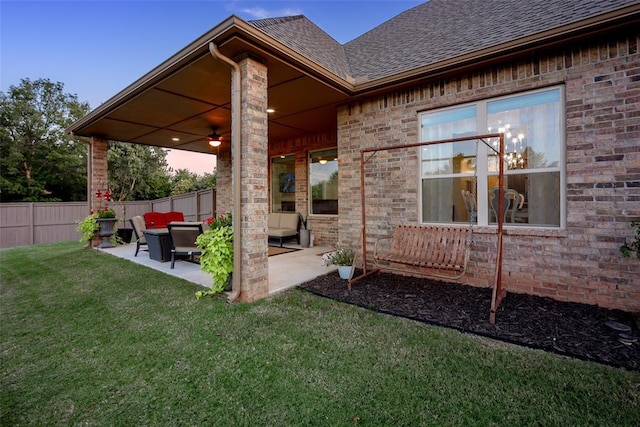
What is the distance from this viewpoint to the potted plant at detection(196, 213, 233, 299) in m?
3.73

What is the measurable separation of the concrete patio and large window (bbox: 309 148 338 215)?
127 cm

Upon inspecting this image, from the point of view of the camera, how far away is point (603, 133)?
3.32 m

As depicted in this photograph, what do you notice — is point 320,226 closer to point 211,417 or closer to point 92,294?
point 92,294

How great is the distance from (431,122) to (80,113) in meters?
24.1

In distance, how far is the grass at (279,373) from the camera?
1797mm

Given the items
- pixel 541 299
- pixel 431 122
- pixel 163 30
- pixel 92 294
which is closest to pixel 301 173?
pixel 431 122

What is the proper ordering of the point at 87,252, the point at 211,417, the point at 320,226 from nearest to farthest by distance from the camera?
the point at 211,417
the point at 87,252
the point at 320,226

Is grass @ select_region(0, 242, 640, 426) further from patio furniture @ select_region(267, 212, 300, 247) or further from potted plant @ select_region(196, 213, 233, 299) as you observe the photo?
patio furniture @ select_region(267, 212, 300, 247)

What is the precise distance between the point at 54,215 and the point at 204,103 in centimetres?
1065

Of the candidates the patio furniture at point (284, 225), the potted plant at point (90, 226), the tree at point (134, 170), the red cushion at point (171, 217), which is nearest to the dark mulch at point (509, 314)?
the patio furniture at point (284, 225)

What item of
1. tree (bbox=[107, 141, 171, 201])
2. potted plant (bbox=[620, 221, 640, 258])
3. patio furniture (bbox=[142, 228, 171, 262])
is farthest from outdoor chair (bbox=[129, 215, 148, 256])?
tree (bbox=[107, 141, 171, 201])

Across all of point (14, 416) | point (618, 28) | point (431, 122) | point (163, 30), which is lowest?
point (14, 416)

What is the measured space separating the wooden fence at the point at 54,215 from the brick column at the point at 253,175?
24.7 feet

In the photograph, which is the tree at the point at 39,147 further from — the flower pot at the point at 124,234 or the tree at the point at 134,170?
the flower pot at the point at 124,234
